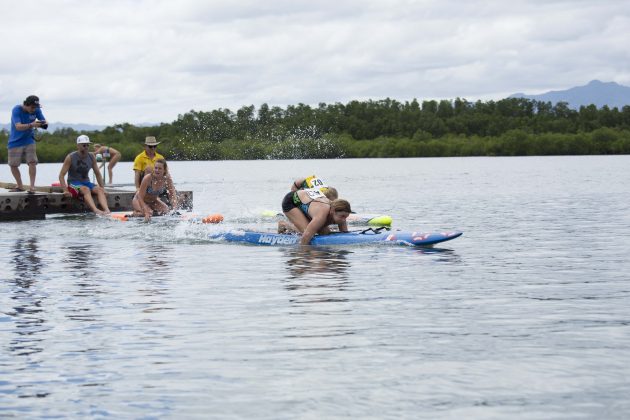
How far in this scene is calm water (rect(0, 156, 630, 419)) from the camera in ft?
27.2

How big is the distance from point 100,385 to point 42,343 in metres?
2.03

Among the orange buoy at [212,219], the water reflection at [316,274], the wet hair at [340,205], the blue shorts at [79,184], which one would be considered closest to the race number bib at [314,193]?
the wet hair at [340,205]

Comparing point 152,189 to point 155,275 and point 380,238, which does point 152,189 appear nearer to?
point 380,238

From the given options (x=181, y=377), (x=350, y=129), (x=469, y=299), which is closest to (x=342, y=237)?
(x=469, y=299)

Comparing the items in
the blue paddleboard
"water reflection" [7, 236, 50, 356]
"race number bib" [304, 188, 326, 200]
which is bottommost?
"water reflection" [7, 236, 50, 356]

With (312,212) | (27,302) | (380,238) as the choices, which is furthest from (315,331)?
(380,238)

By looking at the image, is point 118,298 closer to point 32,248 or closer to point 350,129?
point 32,248

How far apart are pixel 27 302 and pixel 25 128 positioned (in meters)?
12.1

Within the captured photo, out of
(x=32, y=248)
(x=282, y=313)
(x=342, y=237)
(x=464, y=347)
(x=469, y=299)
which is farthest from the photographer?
(x=32, y=248)

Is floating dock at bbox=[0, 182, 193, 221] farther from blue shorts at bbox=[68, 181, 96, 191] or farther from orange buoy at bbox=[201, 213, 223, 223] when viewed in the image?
orange buoy at bbox=[201, 213, 223, 223]

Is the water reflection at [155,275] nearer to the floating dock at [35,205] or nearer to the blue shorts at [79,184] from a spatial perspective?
the blue shorts at [79,184]

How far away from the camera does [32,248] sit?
2083 centimetres

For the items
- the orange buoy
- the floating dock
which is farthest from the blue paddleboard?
the floating dock

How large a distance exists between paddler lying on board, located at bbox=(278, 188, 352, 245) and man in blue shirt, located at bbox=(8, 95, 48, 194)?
24.7ft
